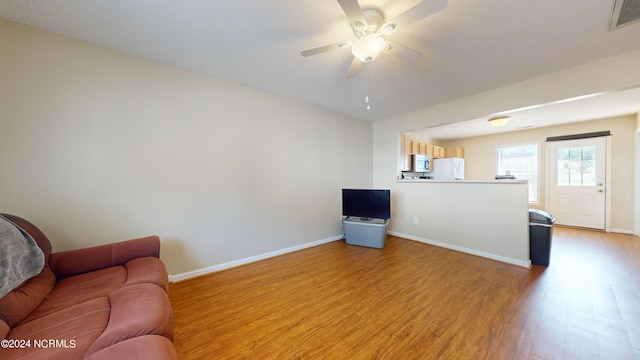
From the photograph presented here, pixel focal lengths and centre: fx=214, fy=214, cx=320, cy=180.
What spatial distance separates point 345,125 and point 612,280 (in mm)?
3894

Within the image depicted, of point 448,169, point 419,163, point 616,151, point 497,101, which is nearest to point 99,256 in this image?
point 497,101

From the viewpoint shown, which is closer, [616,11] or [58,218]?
[616,11]

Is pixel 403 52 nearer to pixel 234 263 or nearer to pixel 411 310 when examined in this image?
pixel 411 310

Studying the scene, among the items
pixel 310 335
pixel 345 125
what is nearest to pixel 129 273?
pixel 310 335

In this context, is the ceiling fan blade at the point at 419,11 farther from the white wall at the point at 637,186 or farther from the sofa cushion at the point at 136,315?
the white wall at the point at 637,186

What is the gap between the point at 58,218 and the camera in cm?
188

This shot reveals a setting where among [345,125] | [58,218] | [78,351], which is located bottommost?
[78,351]

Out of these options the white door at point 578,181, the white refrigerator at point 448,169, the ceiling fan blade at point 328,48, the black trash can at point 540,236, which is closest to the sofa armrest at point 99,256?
the ceiling fan blade at point 328,48

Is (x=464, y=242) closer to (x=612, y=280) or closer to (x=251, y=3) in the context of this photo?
(x=612, y=280)

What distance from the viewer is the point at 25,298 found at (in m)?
1.21

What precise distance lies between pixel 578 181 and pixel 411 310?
5.63m

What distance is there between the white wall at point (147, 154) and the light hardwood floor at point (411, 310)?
0.69 m

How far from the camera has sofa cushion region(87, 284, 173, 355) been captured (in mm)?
979

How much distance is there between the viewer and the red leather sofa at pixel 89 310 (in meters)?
0.91
